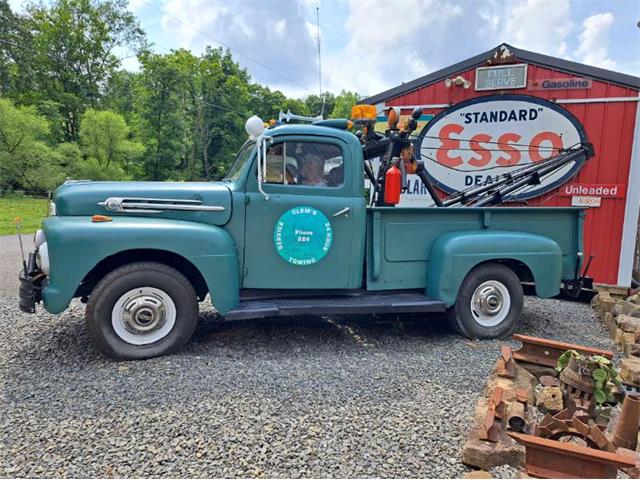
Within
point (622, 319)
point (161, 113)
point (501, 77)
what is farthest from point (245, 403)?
point (161, 113)

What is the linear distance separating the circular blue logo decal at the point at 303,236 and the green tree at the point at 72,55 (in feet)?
105

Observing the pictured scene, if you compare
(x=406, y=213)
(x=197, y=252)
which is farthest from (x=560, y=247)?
(x=197, y=252)

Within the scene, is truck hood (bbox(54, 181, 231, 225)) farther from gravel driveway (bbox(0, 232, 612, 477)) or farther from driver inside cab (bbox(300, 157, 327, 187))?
gravel driveway (bbox(0, 232, 612, 477))

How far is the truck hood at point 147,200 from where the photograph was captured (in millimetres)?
3676

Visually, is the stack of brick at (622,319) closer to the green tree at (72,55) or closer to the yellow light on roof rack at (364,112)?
the yellow light on roof rack at (364,112)

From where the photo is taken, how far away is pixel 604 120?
5.93 metres

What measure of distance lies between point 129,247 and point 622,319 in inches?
193

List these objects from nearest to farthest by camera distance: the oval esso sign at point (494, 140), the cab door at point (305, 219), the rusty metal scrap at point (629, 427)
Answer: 1. the rusty metal scrap at point (629, 427)
2. the cab door at point (305, 219)
3. the oval esso sign at point (494, 140)

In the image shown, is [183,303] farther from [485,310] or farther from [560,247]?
[560,247]

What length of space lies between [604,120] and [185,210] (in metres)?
5.76

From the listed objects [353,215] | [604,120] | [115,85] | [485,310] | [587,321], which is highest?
[115,85]

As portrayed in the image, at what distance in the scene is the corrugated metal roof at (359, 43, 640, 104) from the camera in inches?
228

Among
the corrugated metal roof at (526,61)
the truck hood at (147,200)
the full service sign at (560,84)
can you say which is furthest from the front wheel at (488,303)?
the corrugated metal roof at (526,61)

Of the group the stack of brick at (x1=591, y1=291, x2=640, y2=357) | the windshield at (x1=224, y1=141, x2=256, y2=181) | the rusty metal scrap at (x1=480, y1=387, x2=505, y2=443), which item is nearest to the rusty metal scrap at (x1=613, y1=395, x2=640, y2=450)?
the rusty metal scrap at (x1=480, y1=387, x2=505, y2=443)
